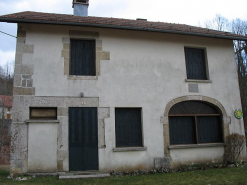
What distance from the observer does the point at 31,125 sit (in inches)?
312

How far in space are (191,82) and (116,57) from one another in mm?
3134

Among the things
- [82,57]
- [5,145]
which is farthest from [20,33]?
[5,145]

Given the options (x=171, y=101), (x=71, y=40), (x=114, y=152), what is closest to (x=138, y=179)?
(x=114, y=152)

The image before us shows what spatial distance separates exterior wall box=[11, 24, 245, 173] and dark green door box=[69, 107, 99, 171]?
0.59ft

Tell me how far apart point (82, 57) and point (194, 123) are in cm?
499

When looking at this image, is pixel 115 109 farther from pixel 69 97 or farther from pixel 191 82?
pixel 191 82

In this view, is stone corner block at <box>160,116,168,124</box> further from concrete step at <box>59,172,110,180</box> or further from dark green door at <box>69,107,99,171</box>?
concrete step at <box>59,172,110,180</box>

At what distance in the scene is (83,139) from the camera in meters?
8.19

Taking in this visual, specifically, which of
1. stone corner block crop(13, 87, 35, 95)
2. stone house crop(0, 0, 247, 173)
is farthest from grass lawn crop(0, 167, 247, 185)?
stone corner block crop(13, 87, 35, 95)

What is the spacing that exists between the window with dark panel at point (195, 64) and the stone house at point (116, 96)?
43 mm

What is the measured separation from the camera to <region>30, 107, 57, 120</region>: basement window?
26.7 ft

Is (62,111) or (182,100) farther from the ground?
(182,100)

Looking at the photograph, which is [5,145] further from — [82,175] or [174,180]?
[174,180]

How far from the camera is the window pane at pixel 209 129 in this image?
9.53 metres
